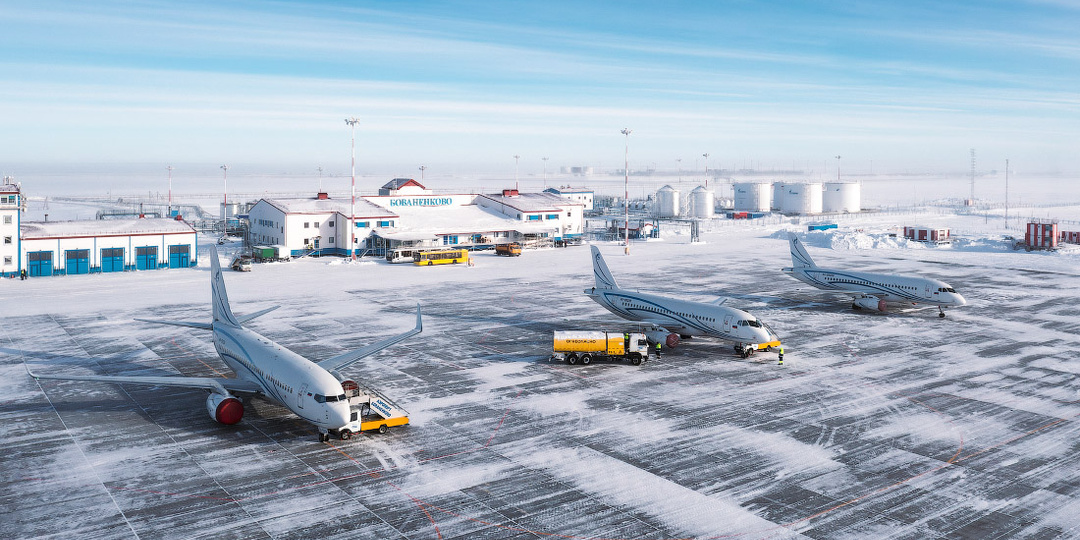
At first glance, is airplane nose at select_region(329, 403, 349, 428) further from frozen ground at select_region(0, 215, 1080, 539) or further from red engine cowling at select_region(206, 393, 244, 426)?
red engine cowling at select_region(206, 393, 244, 426)

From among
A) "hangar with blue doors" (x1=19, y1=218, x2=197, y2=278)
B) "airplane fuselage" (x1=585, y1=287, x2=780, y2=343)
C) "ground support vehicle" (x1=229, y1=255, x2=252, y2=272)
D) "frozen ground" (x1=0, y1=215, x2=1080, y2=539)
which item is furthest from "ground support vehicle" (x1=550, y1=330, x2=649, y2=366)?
"hangar with blue doors" (x1=19, y1=218, x2=197, y2=278)

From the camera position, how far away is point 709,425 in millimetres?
40938

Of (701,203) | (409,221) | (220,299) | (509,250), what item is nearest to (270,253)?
(409,221)

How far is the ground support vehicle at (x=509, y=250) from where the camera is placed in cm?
12006

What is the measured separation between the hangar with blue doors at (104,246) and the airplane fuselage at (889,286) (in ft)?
241

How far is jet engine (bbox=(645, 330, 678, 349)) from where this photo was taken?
57125 millimetres

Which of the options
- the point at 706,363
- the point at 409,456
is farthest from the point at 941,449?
the point at 409,456

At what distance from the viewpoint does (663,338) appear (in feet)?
190

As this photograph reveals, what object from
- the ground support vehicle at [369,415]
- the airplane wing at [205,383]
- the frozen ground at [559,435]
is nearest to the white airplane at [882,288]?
the frozen ground at [559,435]

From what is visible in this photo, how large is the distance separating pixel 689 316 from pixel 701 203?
472ft

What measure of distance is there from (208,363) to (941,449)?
1674 inches

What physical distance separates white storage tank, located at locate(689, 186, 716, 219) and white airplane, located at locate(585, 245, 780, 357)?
137261mm

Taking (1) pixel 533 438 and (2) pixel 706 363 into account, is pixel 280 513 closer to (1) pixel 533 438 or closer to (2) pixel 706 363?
(1) pixel 533 438

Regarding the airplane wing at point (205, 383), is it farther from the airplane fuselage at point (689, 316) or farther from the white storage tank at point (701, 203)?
the white storage tank at point (701, 203)
